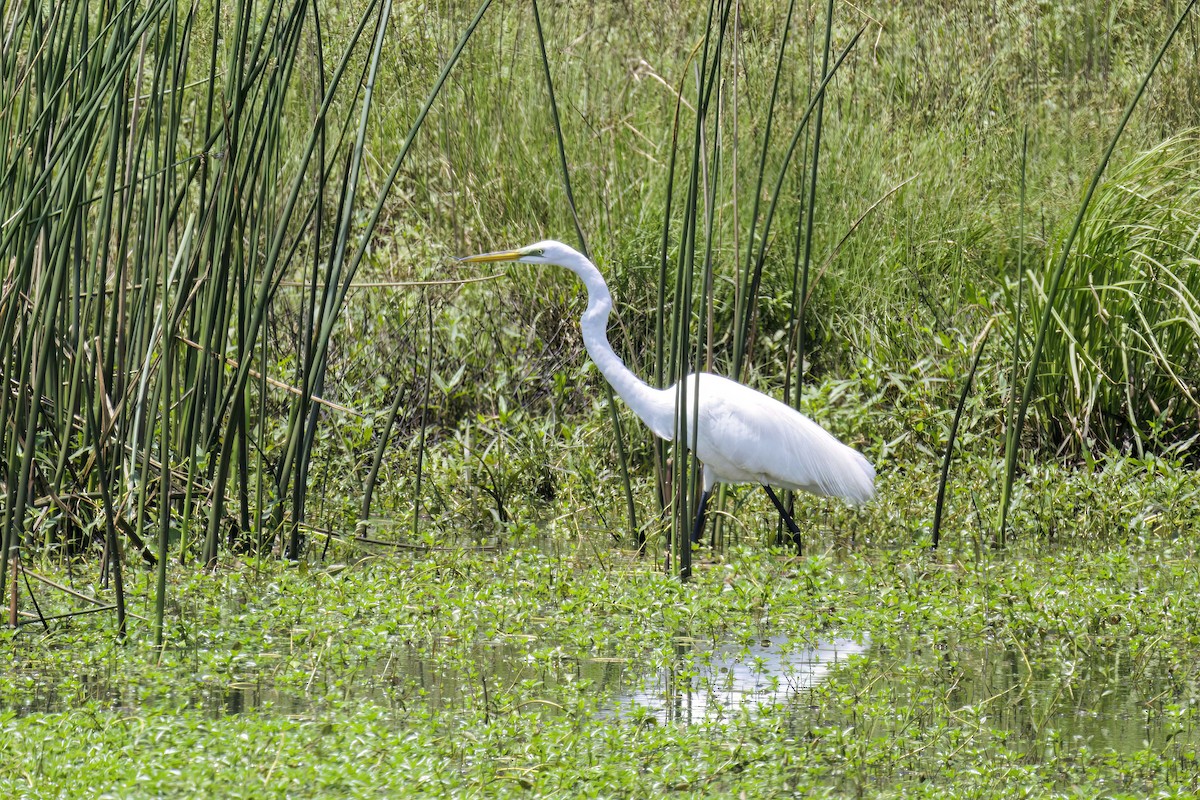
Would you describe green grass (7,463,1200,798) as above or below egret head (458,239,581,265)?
below

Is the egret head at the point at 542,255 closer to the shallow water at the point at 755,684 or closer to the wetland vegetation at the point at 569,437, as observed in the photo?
the wetland vegetation at the point at 569,437

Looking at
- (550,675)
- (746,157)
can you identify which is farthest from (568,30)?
(550,675)

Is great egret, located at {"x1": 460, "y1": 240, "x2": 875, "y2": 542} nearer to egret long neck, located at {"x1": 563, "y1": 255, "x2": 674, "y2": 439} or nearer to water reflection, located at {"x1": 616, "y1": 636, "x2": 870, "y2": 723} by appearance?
egret long neck, located at {"x1": 563, "y1": 255, "x2": 674, "y2": 439}

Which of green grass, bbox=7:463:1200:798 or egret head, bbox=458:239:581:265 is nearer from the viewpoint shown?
green grass, bbox=7:463:1200:798

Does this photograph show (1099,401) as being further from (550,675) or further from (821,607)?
(550,675)

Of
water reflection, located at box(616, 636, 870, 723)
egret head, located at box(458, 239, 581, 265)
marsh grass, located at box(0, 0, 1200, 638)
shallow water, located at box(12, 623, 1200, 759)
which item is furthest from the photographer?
egret head, located at box(458, 239, 581, 265)

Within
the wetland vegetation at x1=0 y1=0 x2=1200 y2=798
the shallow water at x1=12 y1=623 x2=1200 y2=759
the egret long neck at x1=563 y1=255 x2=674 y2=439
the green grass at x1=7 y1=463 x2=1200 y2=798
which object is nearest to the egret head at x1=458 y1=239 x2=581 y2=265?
the egret long neck at x1=563 y1=255 x2=674 y2=439

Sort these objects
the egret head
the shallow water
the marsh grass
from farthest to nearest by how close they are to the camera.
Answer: the egret head
the marsh grass
the shallow water

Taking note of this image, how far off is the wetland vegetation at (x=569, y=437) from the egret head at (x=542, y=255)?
1.82 ft

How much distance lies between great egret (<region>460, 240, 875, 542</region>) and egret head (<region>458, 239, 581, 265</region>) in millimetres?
89

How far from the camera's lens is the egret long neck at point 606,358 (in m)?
5.50

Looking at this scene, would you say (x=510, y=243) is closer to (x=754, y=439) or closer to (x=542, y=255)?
(x=542, y=255)

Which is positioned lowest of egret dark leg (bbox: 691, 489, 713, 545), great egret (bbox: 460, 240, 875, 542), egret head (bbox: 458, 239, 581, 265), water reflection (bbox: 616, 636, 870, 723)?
egret dark leg (bbox: 691, 489, 713, 545)

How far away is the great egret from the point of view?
535 cm
